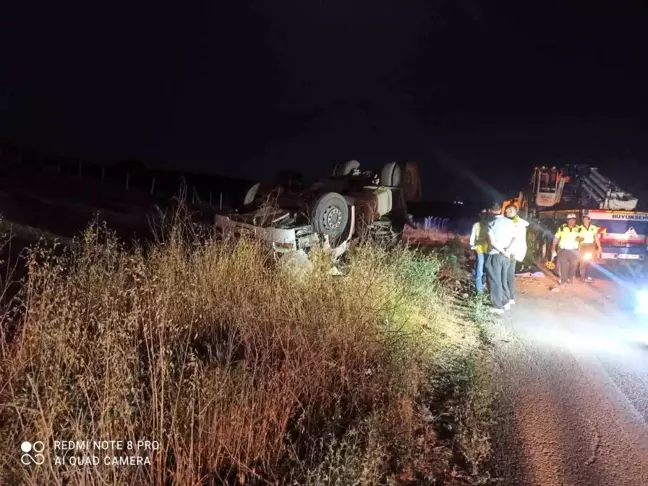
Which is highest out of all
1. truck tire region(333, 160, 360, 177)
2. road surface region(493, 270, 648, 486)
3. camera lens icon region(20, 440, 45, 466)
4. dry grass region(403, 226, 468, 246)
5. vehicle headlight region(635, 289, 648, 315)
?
truck tire region(333, 160, 360, 177)

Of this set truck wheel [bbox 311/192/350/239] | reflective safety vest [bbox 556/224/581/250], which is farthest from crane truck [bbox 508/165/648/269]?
truck wheel [bbox 311/192/350/239]

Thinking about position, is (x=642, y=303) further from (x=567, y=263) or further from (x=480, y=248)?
(x=567, y=263)

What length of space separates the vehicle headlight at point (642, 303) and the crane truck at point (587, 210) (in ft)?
13.8

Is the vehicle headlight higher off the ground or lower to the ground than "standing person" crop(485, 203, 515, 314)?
lower

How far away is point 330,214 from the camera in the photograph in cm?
861

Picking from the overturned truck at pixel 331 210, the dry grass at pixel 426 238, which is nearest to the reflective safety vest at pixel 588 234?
the overturned truck at pixel 331 210

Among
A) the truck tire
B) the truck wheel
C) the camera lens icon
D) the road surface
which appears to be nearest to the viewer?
the camera lens icon

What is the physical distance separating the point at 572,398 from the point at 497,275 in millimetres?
3469

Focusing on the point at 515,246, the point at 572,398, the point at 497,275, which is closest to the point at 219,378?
the point at 572,398

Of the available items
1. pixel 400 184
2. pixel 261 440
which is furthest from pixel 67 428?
pixel 400 184

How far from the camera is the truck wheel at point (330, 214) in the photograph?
8.35 metres

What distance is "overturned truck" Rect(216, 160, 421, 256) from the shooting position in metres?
8.09

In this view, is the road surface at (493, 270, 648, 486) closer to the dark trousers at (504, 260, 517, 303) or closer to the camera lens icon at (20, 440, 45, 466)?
the dark trousers at (504, 260, 517, 303)

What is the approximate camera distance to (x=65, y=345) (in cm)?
328
